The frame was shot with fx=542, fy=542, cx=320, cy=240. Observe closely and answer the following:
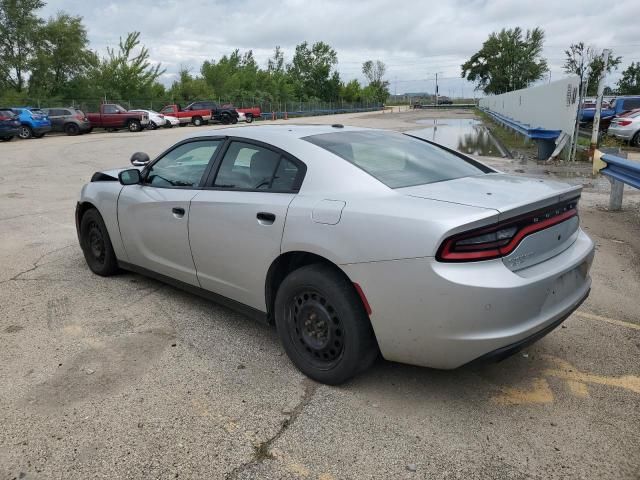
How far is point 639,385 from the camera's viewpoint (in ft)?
10.5

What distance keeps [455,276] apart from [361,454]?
979 millimetres

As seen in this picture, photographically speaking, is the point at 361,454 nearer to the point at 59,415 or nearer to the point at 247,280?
the point at 247,280

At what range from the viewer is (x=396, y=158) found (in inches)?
144

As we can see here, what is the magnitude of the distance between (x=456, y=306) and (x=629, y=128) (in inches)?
733

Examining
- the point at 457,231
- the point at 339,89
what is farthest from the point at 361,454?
the point at 339,89

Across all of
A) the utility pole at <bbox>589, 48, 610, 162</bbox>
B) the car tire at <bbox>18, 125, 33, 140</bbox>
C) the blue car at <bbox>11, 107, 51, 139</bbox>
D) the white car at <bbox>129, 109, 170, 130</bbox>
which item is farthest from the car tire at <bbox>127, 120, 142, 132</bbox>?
the utility pole at <bbox>589, 48, 610, 162</bbox>

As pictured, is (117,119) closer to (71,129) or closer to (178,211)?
(71,129)

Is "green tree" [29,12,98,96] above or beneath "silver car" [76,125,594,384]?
above

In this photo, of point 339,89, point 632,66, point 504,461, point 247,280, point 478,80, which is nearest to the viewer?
point 504,461

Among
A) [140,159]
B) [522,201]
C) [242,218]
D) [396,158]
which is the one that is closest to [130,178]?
[140,159]

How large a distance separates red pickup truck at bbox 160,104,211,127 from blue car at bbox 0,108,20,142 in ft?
44.2

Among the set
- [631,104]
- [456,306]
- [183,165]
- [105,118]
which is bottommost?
[631,104]

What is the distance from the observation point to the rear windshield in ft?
11.0

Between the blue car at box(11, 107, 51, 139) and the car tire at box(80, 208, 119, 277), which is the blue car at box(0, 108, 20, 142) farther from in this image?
the car tire at box(80, 208, 119, 277)
